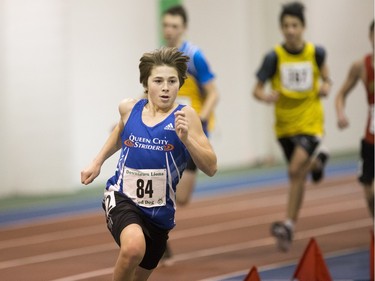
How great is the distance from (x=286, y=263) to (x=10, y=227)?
3.93m

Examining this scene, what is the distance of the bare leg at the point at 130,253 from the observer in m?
5.32

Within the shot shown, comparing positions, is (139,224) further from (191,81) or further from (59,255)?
(59,255)

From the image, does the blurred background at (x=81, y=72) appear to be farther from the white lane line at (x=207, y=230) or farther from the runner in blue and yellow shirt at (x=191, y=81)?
the runner in blue and yellow shirt at (x=191, y=81)

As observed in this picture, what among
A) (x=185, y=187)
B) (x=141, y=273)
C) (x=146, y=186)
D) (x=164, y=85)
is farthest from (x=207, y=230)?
(x=164, y=85)

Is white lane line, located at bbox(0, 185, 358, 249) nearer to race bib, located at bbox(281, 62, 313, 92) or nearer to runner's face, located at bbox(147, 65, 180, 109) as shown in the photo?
race bib, located at bbox(281, 62, 313, 92)

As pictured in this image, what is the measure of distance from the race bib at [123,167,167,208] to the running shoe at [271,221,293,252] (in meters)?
3.74

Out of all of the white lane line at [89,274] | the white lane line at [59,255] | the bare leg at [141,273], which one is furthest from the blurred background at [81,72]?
the bare leg at [141,273]

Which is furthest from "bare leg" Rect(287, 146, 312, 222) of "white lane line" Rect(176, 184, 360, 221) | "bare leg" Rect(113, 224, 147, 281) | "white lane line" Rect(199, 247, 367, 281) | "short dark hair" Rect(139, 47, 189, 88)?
"bare leg" Rect(113, 224, 147, 281)

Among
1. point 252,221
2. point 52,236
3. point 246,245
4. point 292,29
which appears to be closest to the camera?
point 292,29

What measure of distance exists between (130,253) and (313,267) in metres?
1.87

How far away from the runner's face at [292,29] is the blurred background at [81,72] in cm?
505

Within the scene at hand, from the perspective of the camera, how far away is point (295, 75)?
973 cm

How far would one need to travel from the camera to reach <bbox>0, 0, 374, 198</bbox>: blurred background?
14188mm

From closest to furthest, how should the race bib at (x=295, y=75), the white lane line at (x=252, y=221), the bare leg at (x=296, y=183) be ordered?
the bare leg at (x=296, y=183), the race bib at (x=295, y=75), the white lane line at (x=252, y=221)
